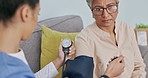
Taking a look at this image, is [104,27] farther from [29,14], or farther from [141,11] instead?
[141,11]

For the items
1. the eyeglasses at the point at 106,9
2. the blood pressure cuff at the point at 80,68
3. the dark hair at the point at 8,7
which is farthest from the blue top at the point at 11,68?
the eyeglasses at the point at 106,9

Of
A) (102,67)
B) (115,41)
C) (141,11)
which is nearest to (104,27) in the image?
(115,41)

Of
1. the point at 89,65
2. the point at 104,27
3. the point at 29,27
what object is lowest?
the point at 89,65

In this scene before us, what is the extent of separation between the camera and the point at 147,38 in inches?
93.8

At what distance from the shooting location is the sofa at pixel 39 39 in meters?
1.83

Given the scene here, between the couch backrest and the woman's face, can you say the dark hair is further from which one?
the couch backrest

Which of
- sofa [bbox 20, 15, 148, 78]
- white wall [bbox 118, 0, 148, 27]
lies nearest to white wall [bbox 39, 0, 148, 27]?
white wall [bbox 118, 0, 148, 27]

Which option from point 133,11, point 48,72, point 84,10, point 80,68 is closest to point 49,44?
point 48,72

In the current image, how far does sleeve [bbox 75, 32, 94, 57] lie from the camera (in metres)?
1.51

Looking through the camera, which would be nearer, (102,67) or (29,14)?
(29,14)

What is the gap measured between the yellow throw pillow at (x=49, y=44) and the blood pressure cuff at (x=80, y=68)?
1.37 ft

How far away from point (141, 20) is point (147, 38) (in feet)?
1.67

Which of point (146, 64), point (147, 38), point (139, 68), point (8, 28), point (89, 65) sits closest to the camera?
point (8, 28)

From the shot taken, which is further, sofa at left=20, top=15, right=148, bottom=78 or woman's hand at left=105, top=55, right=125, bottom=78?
sofa at left=20, top=15, right=148, bottom=78
